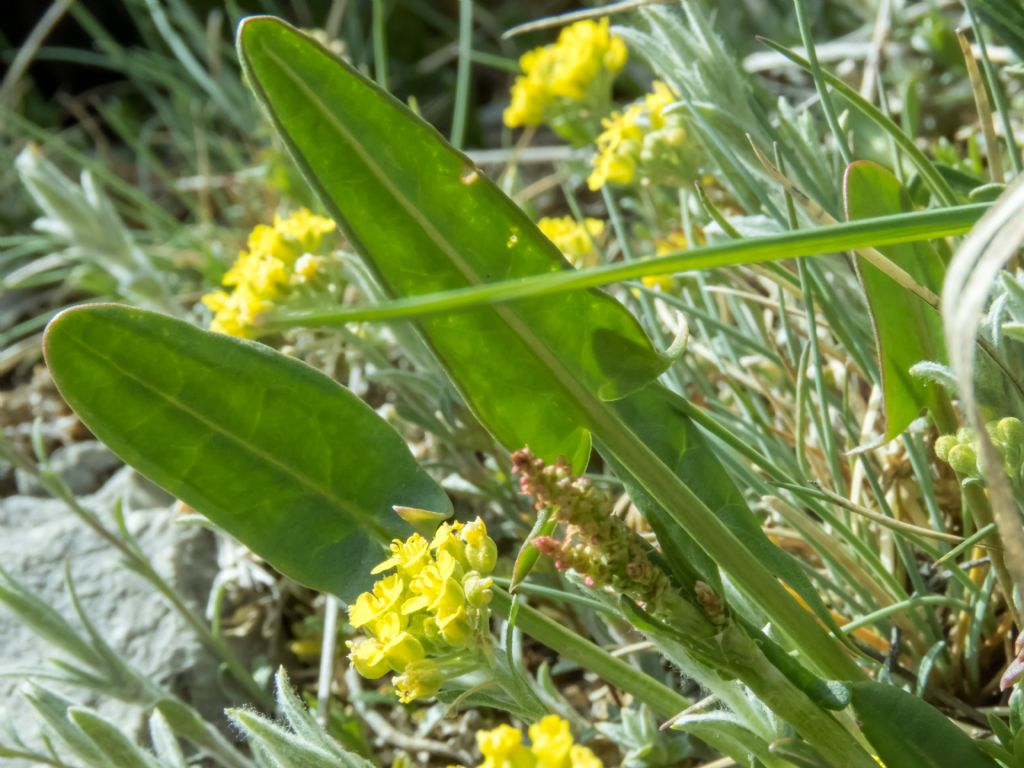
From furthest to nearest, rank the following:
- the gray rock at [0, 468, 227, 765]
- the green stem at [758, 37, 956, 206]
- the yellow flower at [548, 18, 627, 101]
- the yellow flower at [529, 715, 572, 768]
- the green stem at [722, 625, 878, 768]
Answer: the yellow flower at [548, 18, 627, 101], the gray rock at [0, 468, 227, 765], the green stem at [758, 37, 956, 206], the green stem at [722, 625, 878, 768], the yellow flower at [529, 715, 572, 768]

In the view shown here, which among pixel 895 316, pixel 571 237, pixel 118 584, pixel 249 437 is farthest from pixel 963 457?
pixel 118 584

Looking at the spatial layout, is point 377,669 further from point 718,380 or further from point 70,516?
point 70,516

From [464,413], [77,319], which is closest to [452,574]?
[77,319]

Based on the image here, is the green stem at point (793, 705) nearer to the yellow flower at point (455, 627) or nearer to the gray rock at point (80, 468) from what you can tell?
the yellow flower at point (455, 627)

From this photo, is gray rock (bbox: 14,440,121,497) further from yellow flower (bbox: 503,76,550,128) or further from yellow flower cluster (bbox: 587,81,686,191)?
yellow flower cluster (bbox: 587,81,686,191)

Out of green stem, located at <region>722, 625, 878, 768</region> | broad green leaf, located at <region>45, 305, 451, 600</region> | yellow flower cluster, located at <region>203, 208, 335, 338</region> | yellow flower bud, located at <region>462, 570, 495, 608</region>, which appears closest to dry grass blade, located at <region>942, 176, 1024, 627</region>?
green stem, located at <region>722, 625, 878, 768</region>

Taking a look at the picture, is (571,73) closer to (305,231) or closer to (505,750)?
(305,231)
